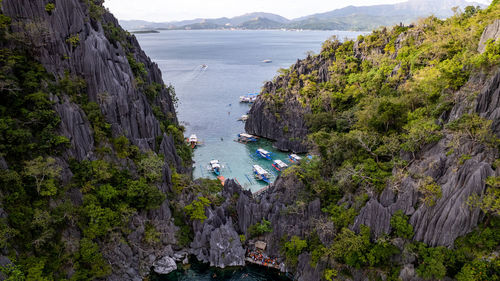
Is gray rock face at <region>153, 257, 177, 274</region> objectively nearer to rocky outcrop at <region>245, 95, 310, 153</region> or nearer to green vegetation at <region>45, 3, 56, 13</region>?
green vegetation at <region>45, 3, 56, 13</region>

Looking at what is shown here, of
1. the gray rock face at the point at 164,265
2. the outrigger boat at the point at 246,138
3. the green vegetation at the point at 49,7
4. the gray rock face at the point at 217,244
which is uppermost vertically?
the green vegetation at the point at 49,7

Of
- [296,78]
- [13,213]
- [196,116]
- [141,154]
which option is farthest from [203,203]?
[196,116]

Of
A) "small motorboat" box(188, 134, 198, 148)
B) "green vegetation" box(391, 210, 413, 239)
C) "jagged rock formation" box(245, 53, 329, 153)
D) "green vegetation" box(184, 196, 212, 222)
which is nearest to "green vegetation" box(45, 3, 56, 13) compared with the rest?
"green vegetation" box(184, 196, 212, 222)

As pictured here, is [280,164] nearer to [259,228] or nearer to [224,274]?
[259,228]

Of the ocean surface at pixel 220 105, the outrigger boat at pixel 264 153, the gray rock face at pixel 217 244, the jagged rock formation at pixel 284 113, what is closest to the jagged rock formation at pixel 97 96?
the gray rock face at pixel 217 244

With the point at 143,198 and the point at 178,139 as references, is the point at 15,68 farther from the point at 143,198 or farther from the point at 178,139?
the point at 178,139

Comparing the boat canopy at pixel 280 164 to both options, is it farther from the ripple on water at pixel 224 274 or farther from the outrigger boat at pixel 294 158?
the ripple on water at pixel 224 274

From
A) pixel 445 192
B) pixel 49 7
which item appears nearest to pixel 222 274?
pixel 445 192
